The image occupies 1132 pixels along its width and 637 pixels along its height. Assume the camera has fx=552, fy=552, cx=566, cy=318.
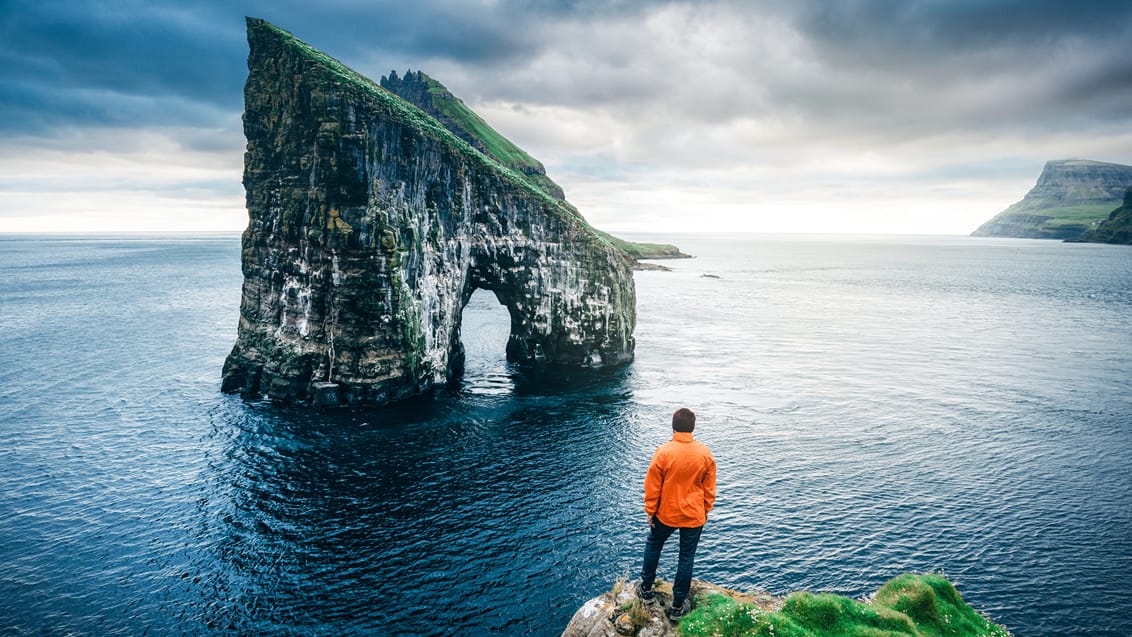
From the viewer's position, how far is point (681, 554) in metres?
13.2

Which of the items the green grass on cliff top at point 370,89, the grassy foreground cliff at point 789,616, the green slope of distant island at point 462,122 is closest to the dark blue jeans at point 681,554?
the grassy foreground cliff at point 789,616

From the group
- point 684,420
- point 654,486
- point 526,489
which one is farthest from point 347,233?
point 684,420

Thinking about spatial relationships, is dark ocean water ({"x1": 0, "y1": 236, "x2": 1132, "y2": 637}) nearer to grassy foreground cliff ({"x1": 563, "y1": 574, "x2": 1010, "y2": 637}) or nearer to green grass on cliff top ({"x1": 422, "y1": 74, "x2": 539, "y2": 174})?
grassy foreground cliff ({"x1": 563, "y1": 574, "x2": 1010, "y2": 637})

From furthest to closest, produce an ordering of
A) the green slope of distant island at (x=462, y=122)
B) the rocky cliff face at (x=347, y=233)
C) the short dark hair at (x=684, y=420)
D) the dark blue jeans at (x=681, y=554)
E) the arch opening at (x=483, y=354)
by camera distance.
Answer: the green slope of distant island at (x=462, y=122) < the arch opening at (x=483, y=354) < the rocky cliff face at (x=347, y=233) < the dark blue jeans at (x=681, y=554) < the short dark hair at (x=684, y=420)

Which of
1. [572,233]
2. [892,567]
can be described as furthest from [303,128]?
[892,567]

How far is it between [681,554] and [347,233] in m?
36.9

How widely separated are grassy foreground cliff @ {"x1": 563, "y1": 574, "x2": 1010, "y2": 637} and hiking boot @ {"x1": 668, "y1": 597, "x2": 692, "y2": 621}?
172 millimetres

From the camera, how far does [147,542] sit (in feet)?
86.3

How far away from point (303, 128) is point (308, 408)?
22.2m

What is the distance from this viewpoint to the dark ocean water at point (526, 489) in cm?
2277

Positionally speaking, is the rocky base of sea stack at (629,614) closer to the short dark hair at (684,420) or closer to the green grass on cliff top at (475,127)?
the short dark hair at (684,420)

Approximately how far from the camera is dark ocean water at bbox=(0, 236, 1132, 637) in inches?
896

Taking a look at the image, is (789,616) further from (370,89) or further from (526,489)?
(370,89)

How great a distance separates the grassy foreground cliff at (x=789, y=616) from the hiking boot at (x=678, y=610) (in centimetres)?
17
